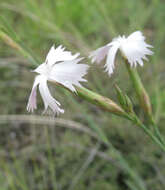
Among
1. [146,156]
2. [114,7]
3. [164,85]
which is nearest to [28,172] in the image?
[146,156]

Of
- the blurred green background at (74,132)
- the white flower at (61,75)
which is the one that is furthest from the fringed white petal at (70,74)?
the blurred green background at (74,132)

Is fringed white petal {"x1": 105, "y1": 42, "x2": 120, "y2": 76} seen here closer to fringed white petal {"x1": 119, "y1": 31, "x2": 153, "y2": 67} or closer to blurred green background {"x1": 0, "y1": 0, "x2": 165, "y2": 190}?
fringed white petal {"x1": 119, "y1": 31, "x2": 153, "y2": 67}

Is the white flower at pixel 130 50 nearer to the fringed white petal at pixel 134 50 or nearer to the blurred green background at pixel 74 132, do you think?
the fringed white petal at pixel 134 50

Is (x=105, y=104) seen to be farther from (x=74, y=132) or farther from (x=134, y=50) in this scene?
(x=74, y=132)

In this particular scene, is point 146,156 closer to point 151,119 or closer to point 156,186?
point 156,186

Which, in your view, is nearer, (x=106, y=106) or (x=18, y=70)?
(x=106, y=106)

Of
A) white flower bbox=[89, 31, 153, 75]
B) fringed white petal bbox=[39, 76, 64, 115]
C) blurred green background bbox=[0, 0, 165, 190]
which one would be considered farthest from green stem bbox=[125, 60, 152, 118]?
blurred green background bbox=[0, 0, 165, 190]
